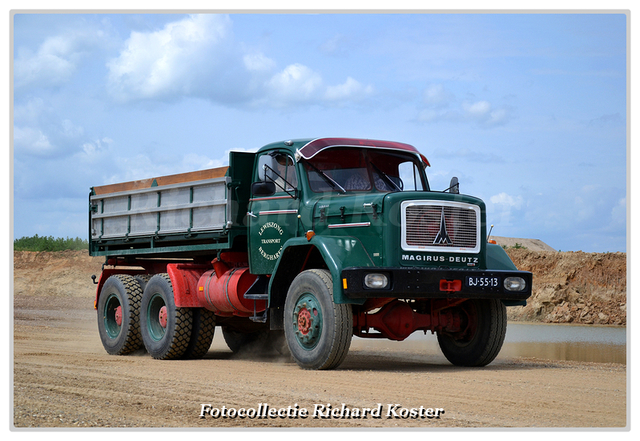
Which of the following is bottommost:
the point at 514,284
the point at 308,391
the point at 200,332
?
the point at 308,391

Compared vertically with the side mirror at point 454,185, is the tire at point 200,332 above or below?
below

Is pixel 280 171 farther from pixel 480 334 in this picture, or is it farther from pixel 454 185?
pixel 480 334

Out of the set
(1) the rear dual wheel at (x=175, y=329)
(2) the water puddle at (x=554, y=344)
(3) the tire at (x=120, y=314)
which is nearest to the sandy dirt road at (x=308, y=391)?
(1) the rear dual wheel at (x=175, y=329)

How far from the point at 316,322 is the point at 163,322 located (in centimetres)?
446

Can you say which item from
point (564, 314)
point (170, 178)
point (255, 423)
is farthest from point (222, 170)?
point (564, 314)

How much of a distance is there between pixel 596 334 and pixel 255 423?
1780 cm

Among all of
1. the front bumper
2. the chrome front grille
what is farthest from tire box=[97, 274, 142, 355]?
the chrome front grille

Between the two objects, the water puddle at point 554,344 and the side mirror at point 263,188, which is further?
the water puddle at point 554,344

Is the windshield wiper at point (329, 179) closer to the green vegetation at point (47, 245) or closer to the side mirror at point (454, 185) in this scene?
the side mirror at point (454, 185)

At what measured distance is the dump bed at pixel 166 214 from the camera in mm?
12773

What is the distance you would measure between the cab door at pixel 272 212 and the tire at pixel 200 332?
6.45ft

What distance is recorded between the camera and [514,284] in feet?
35.6
